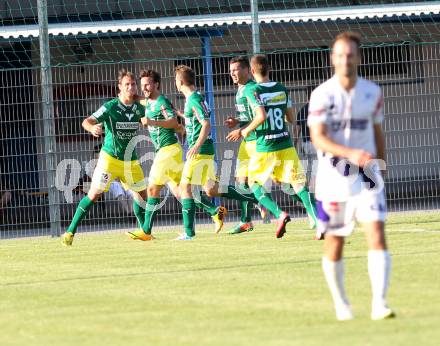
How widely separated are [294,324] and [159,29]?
14995mm

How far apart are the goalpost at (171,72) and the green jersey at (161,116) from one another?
4.71ft

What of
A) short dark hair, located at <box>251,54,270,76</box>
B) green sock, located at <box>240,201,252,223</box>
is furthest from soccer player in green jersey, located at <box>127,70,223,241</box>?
short dark hair, located at <box>251,54,270,76</box>

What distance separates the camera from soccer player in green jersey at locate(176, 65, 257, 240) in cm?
1619

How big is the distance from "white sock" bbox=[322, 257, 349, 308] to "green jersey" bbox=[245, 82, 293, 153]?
753 centimetres

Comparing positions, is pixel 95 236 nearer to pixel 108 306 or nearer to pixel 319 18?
pixel 319 18

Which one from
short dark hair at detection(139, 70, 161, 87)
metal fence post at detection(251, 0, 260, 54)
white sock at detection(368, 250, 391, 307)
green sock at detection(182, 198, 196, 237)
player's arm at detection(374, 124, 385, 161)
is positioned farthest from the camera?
metal fence post at detection(251, 0, 260, 54)

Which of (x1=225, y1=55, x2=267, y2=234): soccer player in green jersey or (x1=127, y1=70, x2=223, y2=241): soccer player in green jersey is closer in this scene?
(x1=225, y1=55, x2=267, y2=234): soccer player in green jersey

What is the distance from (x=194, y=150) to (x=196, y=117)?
1.51 feet

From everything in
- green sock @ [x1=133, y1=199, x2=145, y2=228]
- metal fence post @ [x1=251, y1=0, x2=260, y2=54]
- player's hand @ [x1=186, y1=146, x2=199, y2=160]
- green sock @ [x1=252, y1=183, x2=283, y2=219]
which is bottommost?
green sock @ [x1=133, y1=199, x2=145, y2=228]

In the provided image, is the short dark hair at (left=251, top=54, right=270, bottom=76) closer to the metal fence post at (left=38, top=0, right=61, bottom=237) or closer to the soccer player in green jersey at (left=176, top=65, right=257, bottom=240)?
the soccer player in green jersey at (left=176, top=65, right=257, bottom=240)

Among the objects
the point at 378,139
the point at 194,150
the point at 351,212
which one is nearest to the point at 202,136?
the point at 194,150

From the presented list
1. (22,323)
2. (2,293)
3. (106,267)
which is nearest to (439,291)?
(22,323)

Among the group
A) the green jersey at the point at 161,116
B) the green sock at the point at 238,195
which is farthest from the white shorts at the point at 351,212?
the green sock at the point at 238,195

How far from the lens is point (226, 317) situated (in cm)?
845
